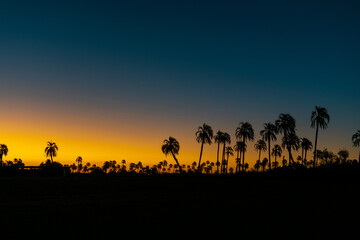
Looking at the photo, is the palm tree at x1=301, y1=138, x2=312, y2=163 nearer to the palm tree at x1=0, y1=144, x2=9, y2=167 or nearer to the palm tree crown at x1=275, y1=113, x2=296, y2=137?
the palm tree crown at x1=275, y1=113, x2=296, y2=137

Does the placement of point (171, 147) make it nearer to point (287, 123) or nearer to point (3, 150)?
point (287, 123)

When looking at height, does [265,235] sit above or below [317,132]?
below

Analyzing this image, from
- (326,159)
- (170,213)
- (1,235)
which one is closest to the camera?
(1,235)

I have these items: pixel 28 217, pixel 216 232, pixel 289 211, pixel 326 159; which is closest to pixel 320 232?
pixel 216 232

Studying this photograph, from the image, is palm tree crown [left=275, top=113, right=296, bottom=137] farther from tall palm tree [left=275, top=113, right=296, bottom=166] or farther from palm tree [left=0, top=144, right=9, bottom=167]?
palm tree [left=0, top=144, right=9, bottom=167]

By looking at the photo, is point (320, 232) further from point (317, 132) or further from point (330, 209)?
point (317, 132)

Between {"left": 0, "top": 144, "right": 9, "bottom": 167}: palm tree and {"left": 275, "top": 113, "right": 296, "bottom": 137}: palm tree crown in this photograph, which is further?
{"left": 0, "top": 144, "right": 9, "bottom": 167}: palm tree

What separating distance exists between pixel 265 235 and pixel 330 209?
5967 mm

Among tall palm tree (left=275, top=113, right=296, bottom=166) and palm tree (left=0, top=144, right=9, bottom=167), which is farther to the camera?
palm tree (left=0, top=144, right=9, bottom=167)

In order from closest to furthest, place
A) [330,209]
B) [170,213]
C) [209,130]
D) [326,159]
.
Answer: [170,213]
[330,209]
[209,130]
[326,159]

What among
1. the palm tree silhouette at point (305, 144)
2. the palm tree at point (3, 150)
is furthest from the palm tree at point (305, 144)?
the palm tree at point (3, 150)

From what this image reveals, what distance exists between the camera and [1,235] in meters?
7.87

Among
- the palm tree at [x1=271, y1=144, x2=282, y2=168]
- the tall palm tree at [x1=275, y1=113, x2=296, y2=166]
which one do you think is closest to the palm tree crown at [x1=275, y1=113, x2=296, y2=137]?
the tall palm tree at [x1=275, y1=113, x2=296, y2=166]

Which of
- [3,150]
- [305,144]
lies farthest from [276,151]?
[3,150]
